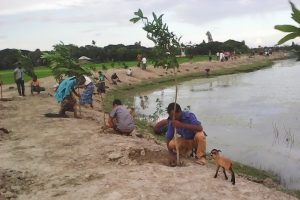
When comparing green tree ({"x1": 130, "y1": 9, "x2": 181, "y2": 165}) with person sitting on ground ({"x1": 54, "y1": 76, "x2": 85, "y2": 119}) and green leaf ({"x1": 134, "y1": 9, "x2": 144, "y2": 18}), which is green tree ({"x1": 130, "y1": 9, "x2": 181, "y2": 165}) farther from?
person sitting on ground ({"x1": 54, "y1": 76, "x2": 85, "y2": 119})

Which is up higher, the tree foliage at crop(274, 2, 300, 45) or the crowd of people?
the tree foliage at crop(274, 2, 300, 45)

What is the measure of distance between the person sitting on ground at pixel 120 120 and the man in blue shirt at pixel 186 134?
2033 mm

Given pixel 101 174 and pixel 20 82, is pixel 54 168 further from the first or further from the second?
pixel 20 82

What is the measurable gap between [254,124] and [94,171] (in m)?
7.78

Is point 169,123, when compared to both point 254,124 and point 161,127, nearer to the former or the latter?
point 161,127

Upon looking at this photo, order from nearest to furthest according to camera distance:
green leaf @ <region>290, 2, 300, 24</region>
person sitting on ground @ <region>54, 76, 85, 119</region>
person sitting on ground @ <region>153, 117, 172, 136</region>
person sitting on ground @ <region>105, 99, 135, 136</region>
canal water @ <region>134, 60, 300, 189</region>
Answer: green leaf @ <region>290, 2, 300, 24</region> → person sitting on ground @ <region>105, 99, 135, 136</region> → canal water @ <region>134, 60, 300, 189</region> → person sitting on ground @ <region>54, 76, 85, 119</region> → person sitting on ground @ <region>153, 117, 172, 136</region>

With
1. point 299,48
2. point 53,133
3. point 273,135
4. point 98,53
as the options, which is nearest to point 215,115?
point 273,135

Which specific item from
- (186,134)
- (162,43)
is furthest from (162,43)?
(186,134)

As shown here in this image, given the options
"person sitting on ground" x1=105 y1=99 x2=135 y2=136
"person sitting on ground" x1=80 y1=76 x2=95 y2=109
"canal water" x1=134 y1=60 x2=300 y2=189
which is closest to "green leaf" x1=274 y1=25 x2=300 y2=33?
"canal water" x1=134 y1=60 x2=300 y2=189

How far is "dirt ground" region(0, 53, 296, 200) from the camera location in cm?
475

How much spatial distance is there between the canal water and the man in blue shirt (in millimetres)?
2025

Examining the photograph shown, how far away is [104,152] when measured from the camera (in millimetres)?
6520

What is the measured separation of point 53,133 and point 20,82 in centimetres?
714

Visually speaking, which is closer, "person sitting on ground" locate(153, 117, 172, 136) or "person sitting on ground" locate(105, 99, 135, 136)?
"person sitting on ground" locate(105, 99, 135, 136)
